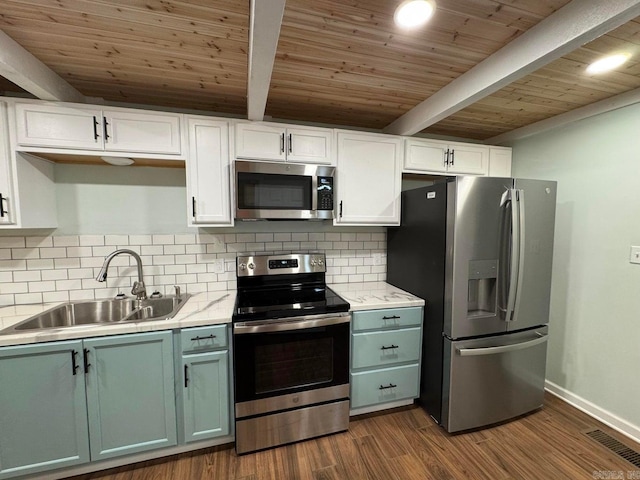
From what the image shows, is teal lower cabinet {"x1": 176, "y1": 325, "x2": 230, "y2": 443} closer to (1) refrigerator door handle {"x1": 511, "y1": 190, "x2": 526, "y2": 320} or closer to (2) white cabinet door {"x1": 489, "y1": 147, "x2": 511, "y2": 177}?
(1) refrigerator door handle {"x1": 511, "y1": 190, "x2": 526, "y2": 320}

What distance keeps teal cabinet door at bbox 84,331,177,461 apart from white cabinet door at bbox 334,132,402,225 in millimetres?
1511

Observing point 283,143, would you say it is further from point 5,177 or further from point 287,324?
point 5,177

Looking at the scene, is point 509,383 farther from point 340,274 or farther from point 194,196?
point 194,196

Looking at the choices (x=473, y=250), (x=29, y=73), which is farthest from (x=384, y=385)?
(x=29, y=73)

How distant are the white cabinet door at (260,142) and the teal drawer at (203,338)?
3.85 feet

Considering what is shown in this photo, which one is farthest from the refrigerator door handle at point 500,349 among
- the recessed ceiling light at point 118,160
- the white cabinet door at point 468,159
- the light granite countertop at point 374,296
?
the recessed ceiling light at point 118,160

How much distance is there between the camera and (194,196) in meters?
1.90

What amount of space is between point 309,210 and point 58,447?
1.98m

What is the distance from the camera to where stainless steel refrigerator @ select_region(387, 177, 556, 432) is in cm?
184

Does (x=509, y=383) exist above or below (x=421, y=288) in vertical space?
below

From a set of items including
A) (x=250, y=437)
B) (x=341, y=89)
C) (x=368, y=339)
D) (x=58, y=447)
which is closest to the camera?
(x=58, y=447)

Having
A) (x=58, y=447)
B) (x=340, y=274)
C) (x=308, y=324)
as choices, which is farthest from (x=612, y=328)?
(x=58, y=447)

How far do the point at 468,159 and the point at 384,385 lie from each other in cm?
207

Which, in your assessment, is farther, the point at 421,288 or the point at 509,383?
the point at 421,288
